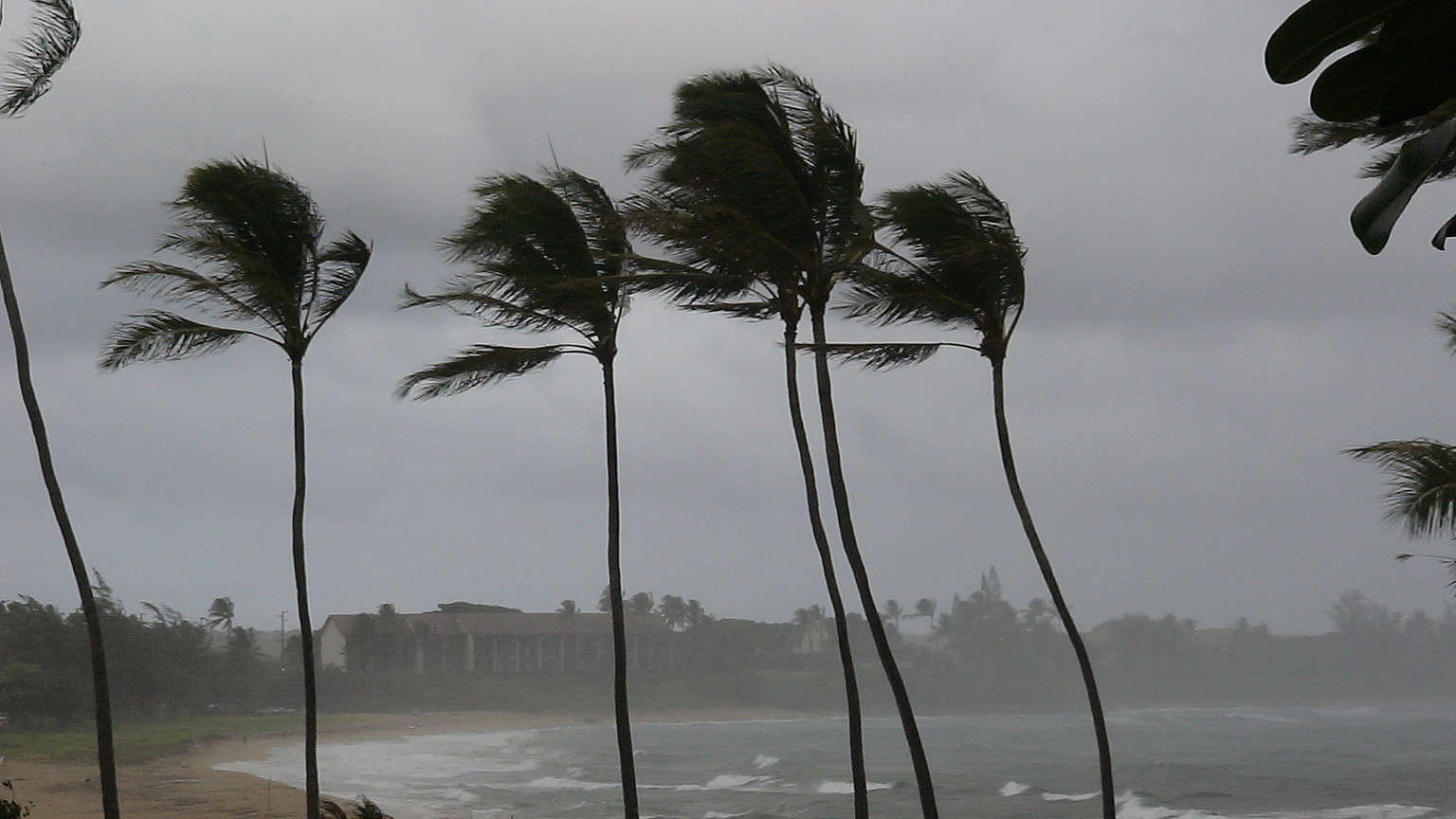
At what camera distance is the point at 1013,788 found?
187ft

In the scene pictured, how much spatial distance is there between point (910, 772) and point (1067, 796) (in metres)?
18.1

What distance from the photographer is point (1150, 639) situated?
145 meters

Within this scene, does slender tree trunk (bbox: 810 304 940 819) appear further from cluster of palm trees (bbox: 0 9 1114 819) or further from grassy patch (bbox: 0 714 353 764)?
grassy patch (bbox: 0 714 353 764)

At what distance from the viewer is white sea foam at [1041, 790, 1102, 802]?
51697 millimetres

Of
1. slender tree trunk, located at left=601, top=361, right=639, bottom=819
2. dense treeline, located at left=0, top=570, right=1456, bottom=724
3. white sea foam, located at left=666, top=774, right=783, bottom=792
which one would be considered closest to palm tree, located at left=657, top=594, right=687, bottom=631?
dense treeline, located at left=0, top=570, right=1456, bottom=724

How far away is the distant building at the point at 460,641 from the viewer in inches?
3329

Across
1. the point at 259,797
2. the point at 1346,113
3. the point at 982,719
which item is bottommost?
the point at 982,719

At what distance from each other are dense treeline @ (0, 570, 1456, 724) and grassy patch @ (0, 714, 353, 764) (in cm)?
103

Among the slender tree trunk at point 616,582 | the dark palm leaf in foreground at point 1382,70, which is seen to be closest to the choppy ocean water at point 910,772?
the slender tree trunk at point 616,582

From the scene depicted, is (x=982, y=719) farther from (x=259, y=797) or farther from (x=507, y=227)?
(x=507, y=227)

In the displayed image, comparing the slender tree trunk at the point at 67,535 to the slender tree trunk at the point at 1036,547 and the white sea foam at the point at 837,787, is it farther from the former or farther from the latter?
the white sea foam at the point at 837,787

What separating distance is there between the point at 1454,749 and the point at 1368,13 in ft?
280

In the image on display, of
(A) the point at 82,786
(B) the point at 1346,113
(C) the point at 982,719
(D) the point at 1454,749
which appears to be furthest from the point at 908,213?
(C) the point at 982,719

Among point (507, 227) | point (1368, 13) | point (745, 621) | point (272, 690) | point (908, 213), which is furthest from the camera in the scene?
point (745, 621)
